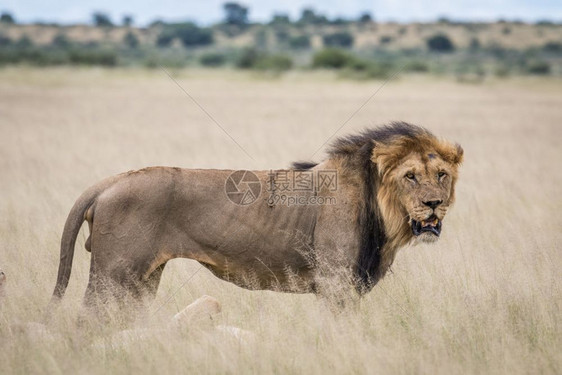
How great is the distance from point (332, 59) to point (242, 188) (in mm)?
54648

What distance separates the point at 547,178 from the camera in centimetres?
1348

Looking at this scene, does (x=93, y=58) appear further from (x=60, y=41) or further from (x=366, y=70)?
(x=60, y=41)

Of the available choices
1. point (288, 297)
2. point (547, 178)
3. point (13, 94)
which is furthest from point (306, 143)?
point (13, 94)

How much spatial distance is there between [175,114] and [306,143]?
949 centimetres

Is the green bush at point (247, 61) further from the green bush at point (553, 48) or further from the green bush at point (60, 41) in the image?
the green bush at point (553, 48)

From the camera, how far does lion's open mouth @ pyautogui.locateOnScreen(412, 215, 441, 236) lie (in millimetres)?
5621

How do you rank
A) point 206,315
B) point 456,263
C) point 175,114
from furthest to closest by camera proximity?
point 175,114
point 456,263
point 206,315

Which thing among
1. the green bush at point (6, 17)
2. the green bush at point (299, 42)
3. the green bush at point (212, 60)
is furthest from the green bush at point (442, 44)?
the green bush at point (6, 17)

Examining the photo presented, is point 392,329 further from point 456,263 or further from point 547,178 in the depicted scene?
point 547,178

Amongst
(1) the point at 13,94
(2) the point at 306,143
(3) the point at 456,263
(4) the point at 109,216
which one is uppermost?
(4) the point at 109,216

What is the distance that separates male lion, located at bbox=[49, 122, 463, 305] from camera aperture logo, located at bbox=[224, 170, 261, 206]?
0.4 inches

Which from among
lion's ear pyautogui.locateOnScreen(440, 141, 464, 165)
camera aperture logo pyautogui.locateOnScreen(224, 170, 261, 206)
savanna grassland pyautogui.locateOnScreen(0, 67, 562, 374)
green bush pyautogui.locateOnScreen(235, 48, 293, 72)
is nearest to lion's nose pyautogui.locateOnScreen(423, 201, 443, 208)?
lion's ear pyautogui.locateOnScreen(440, 141, 464, 165)

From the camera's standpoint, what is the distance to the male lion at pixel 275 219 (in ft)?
18.1

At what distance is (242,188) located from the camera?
5777 millimetres
